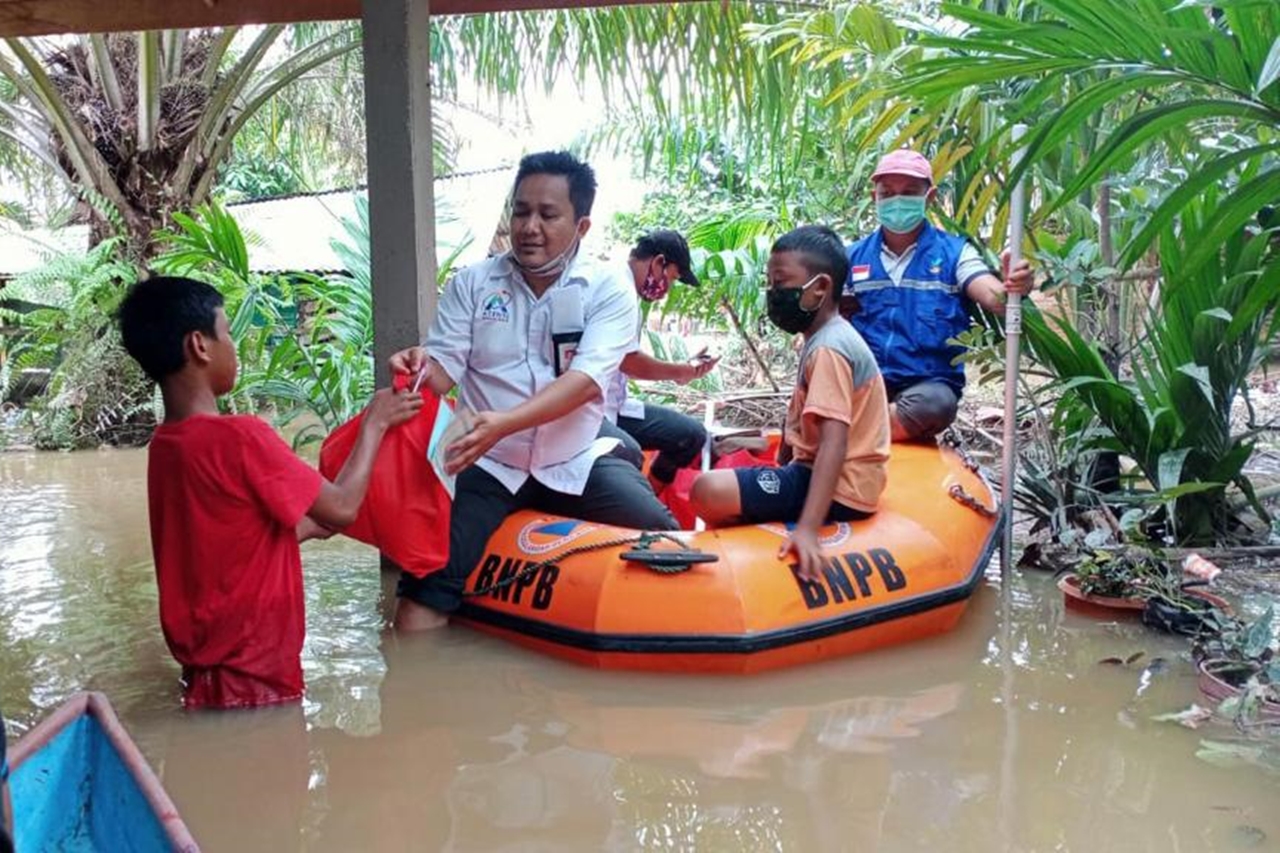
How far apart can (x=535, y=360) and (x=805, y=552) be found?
1.12 m

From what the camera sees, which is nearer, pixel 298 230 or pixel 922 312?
pixel 922 312

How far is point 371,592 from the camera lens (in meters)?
4.43

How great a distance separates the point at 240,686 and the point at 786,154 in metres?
6.67

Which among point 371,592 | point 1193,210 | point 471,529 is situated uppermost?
point 1193,210

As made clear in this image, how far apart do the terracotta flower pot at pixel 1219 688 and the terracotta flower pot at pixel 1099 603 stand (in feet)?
2.19

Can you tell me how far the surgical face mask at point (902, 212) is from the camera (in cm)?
456

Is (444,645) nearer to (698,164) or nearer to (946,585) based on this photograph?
(946,585)

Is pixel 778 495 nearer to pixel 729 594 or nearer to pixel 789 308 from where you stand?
pixel 729 594

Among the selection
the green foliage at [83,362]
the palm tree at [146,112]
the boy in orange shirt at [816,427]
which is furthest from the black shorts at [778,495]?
the green foliage at [83,362]

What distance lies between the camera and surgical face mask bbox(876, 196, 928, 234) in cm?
456

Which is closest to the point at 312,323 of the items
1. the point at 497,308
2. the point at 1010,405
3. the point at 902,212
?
the point at 497,308

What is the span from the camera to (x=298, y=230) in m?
12.5

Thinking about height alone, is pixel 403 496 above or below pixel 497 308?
below

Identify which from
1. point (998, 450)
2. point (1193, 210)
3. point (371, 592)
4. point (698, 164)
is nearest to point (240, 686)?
point (371, 592)
